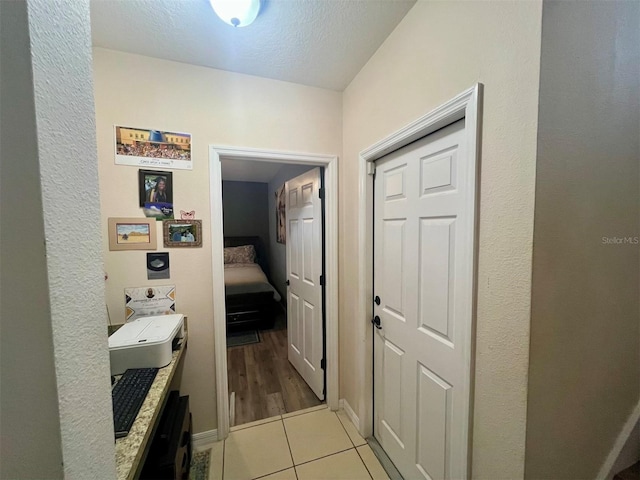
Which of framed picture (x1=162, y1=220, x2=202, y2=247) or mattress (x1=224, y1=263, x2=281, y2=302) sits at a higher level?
framed picture (x1=162, y1=220, x2=202, y2=247)

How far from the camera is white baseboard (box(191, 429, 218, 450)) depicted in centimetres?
172

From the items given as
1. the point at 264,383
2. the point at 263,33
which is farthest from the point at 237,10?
the point at 264,383

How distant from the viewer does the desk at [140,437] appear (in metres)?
0.72

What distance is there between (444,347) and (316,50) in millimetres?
1773

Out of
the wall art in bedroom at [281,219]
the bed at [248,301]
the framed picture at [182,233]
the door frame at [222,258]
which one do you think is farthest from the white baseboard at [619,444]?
the wall art in bedroom at [281,219]

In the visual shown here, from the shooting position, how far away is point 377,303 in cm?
166

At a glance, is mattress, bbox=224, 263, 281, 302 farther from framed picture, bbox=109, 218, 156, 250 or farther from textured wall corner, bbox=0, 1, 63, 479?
textured wall corner, bbox=0, 1, 63, 479

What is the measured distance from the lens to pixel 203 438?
1.74 metres

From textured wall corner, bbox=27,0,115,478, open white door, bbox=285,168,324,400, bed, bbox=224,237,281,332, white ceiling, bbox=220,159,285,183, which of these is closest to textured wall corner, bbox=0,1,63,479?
textured wall corner, bbox=27,0,115,478

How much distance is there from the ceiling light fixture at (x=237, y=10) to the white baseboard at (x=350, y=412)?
8.29 feet

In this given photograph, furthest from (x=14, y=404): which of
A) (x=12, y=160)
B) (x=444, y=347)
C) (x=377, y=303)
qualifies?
(x=377, y=303)

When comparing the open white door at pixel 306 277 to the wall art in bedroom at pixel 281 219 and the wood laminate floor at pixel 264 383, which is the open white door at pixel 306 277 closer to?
the wood laminate floor at pixel 264 383

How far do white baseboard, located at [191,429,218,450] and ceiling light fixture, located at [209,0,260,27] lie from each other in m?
2.48

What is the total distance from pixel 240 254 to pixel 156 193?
12.5 feet
